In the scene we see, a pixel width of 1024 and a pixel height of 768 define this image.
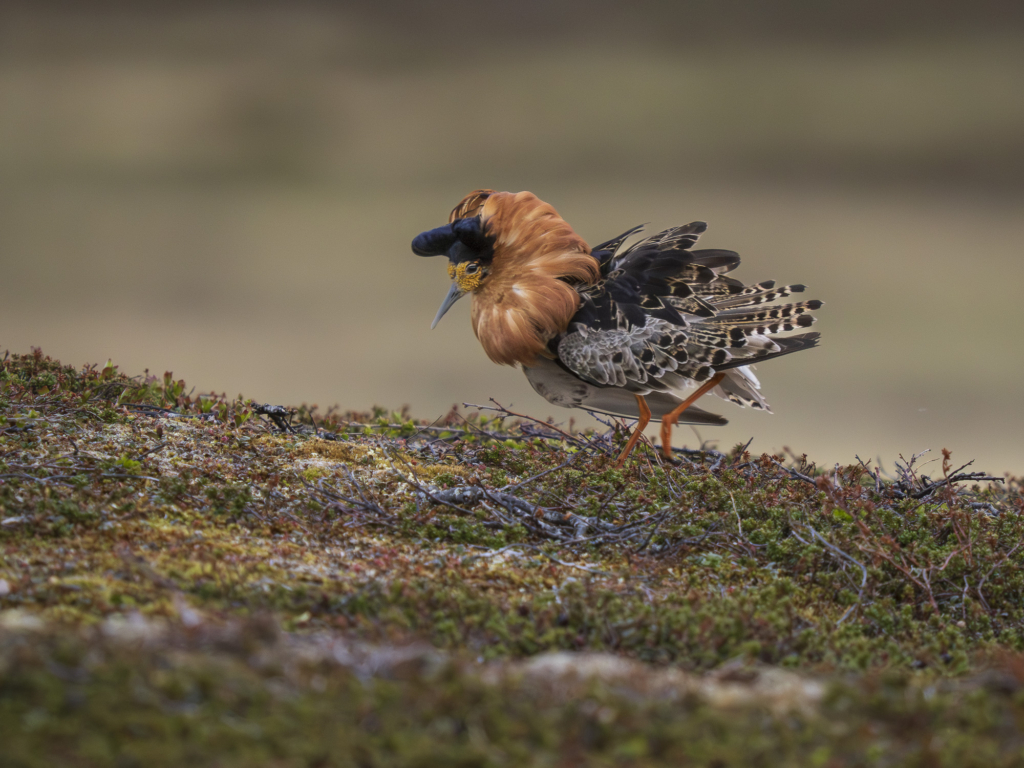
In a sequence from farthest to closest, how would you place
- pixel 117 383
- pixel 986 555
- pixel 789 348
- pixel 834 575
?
pixel 117 383, pixel 789 348, pixel 986 555, pixel 834 575

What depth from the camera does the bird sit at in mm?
7004

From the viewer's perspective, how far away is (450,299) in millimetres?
7754

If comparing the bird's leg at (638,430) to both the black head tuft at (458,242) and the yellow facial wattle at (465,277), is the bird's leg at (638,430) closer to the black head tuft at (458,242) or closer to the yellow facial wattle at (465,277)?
the yellow facial wattle at (465,277)

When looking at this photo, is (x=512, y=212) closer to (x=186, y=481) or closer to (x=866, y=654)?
(x=186, y=481)

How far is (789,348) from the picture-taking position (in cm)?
709

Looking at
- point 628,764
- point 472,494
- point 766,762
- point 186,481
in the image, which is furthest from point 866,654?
point 186,481

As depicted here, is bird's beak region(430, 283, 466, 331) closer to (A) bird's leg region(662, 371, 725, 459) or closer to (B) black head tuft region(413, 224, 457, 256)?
(B) black head tuft region(413, 224, 457, 256)

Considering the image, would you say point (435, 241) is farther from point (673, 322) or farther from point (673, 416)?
point (673, 416)

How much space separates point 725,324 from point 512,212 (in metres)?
2.16

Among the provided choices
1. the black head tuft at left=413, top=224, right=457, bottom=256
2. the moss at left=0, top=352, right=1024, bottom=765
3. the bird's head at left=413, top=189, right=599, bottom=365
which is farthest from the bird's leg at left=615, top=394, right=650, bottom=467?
the black head tuft at left=413, top=224, right=457, bottom=256

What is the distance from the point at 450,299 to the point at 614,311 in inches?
63.5

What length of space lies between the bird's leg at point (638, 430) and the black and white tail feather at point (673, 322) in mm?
152

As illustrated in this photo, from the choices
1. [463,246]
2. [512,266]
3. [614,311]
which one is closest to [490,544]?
[614,311]

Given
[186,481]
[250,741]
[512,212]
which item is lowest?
[250,741]
